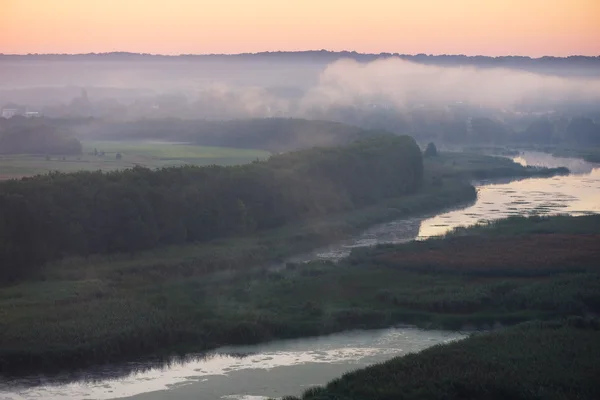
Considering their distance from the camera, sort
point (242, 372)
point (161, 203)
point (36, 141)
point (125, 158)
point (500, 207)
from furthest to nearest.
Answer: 1. point (36, 141)
2. point (125, 158)
3. point (500, 207)
4. point (161, 203)
5. point (242, 372)

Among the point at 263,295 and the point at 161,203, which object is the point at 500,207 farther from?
the point at 263,295

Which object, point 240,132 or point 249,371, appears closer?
point 249,371

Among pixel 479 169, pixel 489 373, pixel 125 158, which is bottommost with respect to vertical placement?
pixel 479 169

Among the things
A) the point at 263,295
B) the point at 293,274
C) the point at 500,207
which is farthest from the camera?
the point at 500,207

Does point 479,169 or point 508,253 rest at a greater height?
point 508,253

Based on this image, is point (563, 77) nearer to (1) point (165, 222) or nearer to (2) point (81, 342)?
(1) point (165, 222)

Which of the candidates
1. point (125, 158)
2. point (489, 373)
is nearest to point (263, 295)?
point (489, 373)
